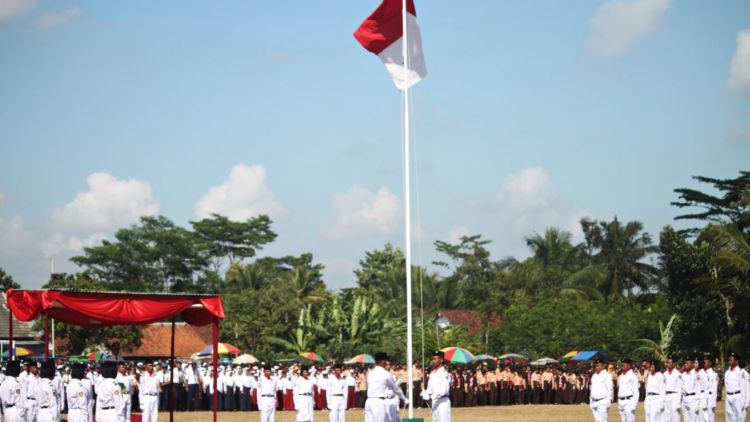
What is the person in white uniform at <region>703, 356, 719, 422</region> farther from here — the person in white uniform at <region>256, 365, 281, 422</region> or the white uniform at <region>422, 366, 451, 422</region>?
the person in white uniform at <region>256, 365, 281, 422</region>

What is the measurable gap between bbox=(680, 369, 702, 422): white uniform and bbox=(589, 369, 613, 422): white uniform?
3153mm

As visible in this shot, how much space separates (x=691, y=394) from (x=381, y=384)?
9.43 metres

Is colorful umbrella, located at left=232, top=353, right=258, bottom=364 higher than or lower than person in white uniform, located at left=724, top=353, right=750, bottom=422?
higher

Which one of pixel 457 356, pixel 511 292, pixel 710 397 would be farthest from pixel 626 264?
pixel 710 397

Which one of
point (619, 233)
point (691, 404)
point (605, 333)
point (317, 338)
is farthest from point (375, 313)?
point (691, 404)

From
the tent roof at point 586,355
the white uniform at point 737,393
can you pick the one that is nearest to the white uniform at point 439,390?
the white uniform at point 737,393

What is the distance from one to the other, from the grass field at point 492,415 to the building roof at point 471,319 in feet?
81.2

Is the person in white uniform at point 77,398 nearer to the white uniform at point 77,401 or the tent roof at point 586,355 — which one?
the white uniform at point 77,401

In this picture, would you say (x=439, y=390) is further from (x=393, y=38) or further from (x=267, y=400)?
(x=267, y=400)

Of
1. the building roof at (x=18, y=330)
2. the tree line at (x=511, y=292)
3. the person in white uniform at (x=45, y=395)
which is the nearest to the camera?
the person in white uniform at (x=45, y=395)

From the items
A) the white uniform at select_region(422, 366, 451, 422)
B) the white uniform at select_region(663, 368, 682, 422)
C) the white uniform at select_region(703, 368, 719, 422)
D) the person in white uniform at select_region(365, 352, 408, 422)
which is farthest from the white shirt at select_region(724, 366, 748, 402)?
the person in white uniform at select_region(365, 352, 408, 422)

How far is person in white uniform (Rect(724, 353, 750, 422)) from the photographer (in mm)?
23375

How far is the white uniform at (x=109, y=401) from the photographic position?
58.4 feet

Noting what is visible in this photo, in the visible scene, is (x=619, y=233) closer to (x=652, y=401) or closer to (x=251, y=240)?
(x=251, y=240)
